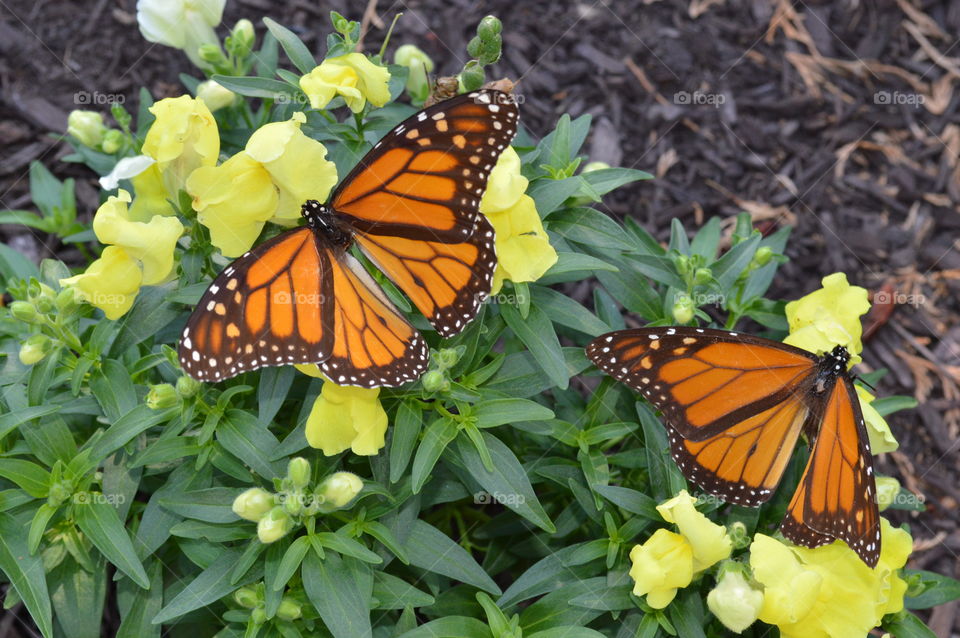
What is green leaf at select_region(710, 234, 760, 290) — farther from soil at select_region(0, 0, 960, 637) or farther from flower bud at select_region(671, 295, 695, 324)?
soil at select_region(0, 0, 960, 637)

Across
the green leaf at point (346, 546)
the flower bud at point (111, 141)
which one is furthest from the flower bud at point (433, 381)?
the flower bud at point (111, 141)

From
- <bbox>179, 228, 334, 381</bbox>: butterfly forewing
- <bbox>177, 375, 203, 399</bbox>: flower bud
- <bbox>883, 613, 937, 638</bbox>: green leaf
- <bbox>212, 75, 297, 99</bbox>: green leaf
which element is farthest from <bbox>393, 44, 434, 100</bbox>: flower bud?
<bbox>883, 613, 937, 638</bbox>: green leaf

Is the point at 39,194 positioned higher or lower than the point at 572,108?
lower

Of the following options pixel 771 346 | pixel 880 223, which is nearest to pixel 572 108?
pixel 880 223

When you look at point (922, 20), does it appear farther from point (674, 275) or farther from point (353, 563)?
point (353, 563)

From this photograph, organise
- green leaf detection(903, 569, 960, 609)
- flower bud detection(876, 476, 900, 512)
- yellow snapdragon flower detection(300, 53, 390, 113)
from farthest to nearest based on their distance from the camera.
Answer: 1. green leaf detection(903, 569, 960, 609)
2. flower bud detection(876, 476, 900, 512)
3. yellow snapdragon flower detection(300, 53, 390, 113)

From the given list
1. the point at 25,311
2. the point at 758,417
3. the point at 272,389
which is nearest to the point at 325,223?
the point at 272,389

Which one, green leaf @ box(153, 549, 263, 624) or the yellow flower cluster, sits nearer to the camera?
the yellow flower cluster
